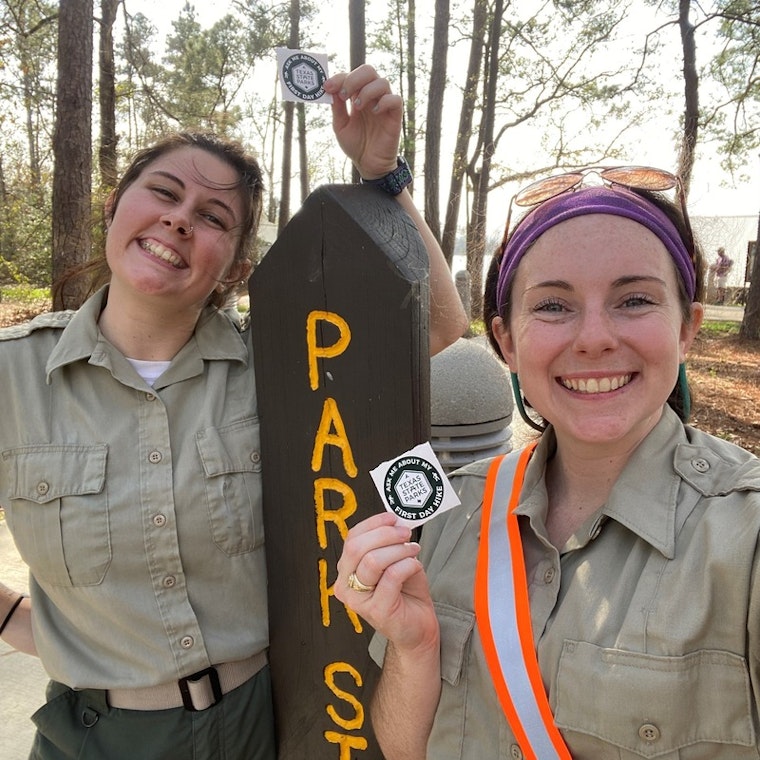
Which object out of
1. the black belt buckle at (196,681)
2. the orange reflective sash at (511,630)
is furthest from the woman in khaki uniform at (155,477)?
the orange reflective sash at (511,630)

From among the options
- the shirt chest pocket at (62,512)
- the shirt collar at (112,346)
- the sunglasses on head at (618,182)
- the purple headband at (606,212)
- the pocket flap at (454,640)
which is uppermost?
the sunglasses on head at (618,182)

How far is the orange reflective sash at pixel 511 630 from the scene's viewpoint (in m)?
1.08

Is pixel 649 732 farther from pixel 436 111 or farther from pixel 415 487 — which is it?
pixel 436 111

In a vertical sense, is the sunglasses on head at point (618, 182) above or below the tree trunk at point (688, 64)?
below

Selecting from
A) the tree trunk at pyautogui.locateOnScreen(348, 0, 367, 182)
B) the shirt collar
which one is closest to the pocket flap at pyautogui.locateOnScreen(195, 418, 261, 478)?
the shirt collar

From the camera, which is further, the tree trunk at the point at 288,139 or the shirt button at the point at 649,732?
the tree trunk at the point at 288,139

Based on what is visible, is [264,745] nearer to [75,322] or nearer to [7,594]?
[7,594]

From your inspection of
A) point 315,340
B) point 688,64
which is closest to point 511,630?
point 315,340

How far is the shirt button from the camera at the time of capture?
99 centimetres

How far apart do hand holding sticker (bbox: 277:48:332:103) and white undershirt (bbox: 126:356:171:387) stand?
0.70m

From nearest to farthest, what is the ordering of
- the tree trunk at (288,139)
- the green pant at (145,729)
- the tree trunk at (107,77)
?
1. the green pant at (145,729)
2. the tree trunk at (107,77)
3. the tree trunk at (288,139)

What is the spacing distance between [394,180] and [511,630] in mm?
952

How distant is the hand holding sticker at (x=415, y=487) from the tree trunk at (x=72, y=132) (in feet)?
18.9

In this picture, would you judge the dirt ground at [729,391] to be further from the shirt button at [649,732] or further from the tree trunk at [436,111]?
the tree trunk at [436,111]
